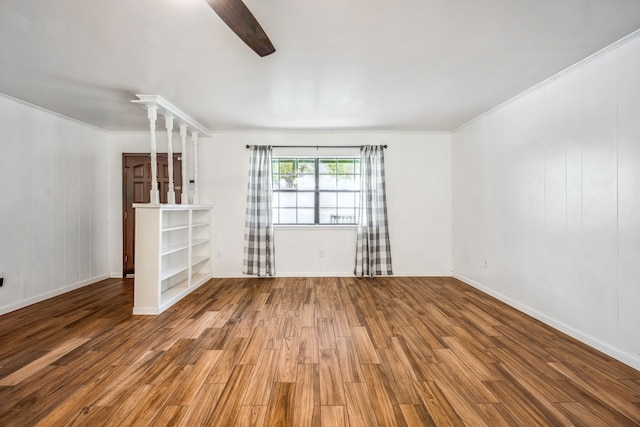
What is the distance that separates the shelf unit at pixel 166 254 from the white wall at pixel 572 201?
4.09 metres

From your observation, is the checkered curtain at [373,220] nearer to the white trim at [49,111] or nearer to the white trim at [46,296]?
the white trim at [46,296]

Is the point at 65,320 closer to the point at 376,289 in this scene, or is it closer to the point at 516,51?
the point at 376,289

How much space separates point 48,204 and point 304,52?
3.90m

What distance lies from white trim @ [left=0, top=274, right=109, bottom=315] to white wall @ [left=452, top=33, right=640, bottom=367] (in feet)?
19.0

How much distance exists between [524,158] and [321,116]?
251cm

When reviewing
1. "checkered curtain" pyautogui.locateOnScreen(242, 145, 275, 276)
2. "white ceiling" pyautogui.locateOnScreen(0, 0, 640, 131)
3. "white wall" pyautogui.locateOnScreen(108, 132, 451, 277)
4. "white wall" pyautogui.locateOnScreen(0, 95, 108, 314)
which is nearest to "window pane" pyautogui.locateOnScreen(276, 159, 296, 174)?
"white wall" pyautogui.locateOnScreen(108, 132, 451, 277)

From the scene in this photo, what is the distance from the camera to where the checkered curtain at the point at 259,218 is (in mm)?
4590

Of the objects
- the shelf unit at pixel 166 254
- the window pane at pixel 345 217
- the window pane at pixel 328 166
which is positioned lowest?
the shelf unit at pixel 166 254

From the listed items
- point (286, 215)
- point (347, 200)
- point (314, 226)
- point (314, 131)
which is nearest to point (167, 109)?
point (314, 131)

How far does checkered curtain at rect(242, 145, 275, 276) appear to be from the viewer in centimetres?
459

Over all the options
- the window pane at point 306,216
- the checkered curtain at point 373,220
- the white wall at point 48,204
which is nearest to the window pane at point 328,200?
the window pane at point 306,216

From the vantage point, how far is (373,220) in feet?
15.2

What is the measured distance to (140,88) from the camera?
9.80 feet

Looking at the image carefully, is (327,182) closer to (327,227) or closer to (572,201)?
(327,227)
